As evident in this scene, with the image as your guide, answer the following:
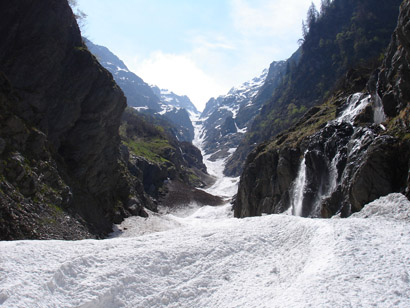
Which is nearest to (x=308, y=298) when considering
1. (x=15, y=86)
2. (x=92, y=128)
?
(x=15, y=86)

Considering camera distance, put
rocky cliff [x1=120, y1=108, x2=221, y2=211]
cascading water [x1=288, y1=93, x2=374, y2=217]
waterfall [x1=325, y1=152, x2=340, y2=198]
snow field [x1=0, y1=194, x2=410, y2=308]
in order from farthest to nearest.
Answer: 1. rocky cliff [x1=120, y1=108, x2=221, y2=211]
2. cascading water [x1=288, y1=93, x2=374, y2=217]
3. waterfall [x1=325, y1=152, x2=340, y2=198]
4. snow field [x1=0, y1=194, x2=410, y2=308]

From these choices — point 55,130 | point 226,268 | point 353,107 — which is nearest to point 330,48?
point 353,107

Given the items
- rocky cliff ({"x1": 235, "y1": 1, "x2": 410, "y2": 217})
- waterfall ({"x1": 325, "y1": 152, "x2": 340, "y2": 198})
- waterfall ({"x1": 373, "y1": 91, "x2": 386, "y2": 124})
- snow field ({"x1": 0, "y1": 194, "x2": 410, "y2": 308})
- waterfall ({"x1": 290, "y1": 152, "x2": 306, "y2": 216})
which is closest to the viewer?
snow field ({"x1": 0, "y1": 194, "x2": 410, "y2": 308})

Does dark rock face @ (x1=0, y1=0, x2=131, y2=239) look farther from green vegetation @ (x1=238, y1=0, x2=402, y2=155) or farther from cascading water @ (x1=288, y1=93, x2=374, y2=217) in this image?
green vegetation @ (x1=238, y1=0, x2=402, y2=155)

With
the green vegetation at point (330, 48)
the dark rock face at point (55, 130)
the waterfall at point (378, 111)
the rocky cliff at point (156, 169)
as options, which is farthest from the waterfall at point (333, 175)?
the green vegetation at point (330, 48)

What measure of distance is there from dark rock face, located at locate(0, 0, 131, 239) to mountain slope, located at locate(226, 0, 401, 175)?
80.3 metres

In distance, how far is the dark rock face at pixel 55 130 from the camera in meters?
23.1

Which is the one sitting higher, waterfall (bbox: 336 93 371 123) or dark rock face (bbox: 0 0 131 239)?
waterfall (bbox: 336 93 371 123)

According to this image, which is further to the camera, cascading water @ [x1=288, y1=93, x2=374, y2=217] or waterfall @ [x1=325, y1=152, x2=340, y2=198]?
cascading water @ [x1=288, y1=93, x2=374, y2=217]

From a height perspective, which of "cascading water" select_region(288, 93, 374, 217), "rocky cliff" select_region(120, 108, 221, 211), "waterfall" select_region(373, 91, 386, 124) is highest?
"waterfall" select_region(373, 91, 386, 124)

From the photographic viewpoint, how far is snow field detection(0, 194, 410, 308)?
32.1 feet

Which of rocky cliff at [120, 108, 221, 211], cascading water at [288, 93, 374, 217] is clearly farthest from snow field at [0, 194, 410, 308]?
rocky cliff at [120, 108, 221, 211]

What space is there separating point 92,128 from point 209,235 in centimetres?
2915

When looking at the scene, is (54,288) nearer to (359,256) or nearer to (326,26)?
(359,256)
